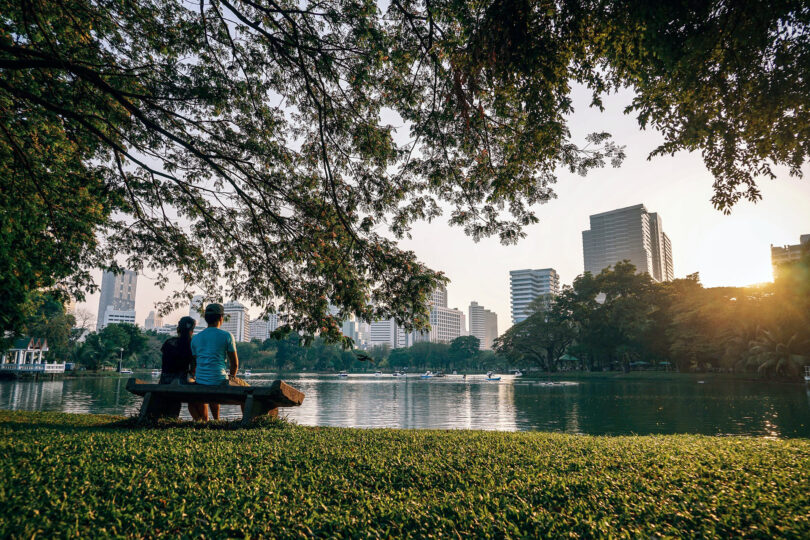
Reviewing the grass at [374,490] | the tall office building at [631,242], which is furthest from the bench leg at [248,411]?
the tall office building at [631,242]

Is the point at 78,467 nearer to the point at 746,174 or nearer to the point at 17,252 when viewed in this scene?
the point at 17,252

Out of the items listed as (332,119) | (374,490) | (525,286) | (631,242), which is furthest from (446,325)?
(374,490)

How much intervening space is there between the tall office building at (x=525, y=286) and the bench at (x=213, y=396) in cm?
16072

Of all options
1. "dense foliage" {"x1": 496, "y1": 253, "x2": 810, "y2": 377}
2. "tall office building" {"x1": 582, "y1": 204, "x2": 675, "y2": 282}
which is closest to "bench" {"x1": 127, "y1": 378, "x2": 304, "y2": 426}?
"dense foliage" {"x1": 496, "y1": 253, "x2": 810, "y2": 377}

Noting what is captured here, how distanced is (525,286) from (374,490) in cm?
16702

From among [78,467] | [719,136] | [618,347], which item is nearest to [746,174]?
[719,136]

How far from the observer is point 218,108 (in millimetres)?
7797

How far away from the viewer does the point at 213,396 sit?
559cm

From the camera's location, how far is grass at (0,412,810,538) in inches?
100

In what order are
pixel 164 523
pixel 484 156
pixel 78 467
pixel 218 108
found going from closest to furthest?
pixel 164 523, pixel 78 467, pixel 484 156, pixel 218 108

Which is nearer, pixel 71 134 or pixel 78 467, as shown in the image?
pixel 78 467

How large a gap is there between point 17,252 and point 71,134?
8.39ft

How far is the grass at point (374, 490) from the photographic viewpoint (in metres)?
2.54

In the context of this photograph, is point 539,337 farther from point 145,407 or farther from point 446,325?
point 446,325
